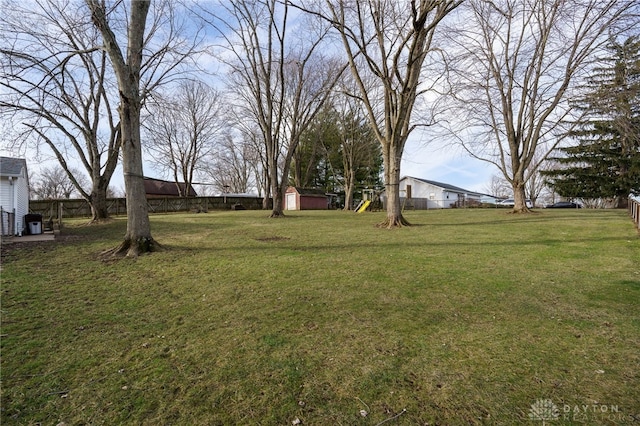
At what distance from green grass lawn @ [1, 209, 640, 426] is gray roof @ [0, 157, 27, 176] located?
7.90 m

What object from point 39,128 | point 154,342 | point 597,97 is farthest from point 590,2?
point 39,128

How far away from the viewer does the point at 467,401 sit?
2195 millimetres

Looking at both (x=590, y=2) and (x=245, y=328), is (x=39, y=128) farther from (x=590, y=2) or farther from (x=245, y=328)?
(x=590, y=2)

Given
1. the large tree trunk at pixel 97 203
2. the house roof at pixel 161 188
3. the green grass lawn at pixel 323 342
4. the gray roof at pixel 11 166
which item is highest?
the house roof at pixel 161 188

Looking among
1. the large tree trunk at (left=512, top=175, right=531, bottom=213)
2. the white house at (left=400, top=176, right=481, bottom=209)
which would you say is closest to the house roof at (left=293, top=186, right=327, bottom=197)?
the white house at (left=400, top=176, right=481, bottom=209)

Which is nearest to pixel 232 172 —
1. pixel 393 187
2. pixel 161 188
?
pixel 161 188

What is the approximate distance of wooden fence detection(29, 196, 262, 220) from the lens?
24.1 meters

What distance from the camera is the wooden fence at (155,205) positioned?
24.1 meters

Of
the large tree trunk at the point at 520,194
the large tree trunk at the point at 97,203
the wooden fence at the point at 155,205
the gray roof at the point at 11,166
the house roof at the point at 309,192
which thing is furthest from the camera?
the house roof at the point at 309,192

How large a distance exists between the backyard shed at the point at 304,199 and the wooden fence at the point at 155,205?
574 centimetres

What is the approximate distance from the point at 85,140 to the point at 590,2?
23.5 m

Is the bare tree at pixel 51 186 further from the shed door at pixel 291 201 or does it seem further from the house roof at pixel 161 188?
the shed door at pixel 291 201

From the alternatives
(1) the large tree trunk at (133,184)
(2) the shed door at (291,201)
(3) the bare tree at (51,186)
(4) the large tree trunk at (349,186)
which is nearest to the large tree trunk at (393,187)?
(1) the large tree trunk at (133,184)

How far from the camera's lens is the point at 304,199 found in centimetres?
3544
